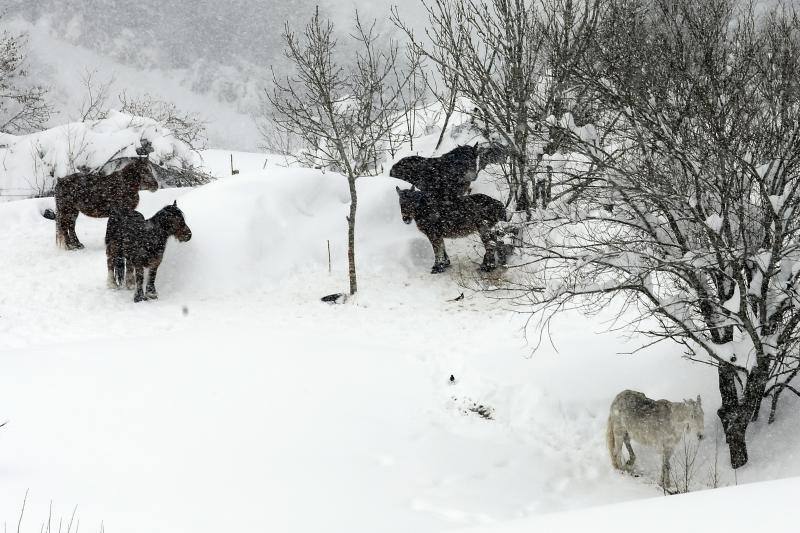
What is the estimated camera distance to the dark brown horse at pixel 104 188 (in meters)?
13.6

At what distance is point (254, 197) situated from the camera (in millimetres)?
14078

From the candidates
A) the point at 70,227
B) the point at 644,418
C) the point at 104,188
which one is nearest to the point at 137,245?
the point at 104,188

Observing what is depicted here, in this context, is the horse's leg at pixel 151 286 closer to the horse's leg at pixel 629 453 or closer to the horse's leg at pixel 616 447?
the horse's leg at pixel 616 447

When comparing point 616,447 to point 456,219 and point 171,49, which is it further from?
point 171,49

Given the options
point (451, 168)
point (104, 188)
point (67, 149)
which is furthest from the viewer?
point (67, 149)

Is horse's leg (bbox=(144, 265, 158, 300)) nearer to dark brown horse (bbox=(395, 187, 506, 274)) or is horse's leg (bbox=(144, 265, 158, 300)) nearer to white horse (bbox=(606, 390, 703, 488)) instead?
dark brown horse (bbox=(395, 187, 506, 274))

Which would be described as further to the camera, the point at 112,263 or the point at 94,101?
the point at 94,101

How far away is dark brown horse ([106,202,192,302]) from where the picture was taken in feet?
38.5

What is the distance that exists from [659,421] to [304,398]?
420cm

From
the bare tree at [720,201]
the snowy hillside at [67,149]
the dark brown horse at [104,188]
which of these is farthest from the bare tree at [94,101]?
the bare tree at [720,201]

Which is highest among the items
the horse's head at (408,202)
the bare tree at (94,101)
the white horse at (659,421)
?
the bare tree at (94,101)

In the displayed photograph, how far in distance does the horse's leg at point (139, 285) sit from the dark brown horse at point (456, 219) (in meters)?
5.68

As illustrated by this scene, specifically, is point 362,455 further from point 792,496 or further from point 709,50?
point 709,50

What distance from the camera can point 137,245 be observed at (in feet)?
38.3
